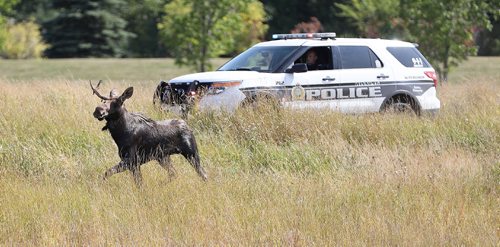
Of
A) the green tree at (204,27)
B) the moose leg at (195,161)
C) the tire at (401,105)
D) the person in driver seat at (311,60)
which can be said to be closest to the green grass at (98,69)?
the green tree at (204,27)

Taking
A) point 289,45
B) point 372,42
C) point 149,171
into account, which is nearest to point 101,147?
point 149,171

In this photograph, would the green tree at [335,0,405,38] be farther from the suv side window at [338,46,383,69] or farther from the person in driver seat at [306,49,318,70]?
the person in driver seat at [306,49,318,70]

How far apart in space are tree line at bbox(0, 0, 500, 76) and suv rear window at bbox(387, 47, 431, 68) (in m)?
9.76

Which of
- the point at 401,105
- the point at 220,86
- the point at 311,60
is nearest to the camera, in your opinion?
the point at 220,86

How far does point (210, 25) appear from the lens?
2756 cm

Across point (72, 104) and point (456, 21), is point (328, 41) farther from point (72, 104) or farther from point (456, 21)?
point (456, 21)

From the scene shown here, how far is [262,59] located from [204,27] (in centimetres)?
1430

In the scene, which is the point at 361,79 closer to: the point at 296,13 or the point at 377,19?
the point at 377,19

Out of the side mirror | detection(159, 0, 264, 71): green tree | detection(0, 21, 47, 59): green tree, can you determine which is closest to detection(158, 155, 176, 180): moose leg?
the side mirror

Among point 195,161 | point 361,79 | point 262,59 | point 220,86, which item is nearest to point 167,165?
point 195,161

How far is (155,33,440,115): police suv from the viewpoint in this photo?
12.5 meters

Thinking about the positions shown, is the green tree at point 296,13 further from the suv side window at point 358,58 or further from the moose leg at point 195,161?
the moose leg at point 195,161

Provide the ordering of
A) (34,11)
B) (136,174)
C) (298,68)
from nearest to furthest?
(136,174), (298,68), (34,11)

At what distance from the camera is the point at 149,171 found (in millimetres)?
8766
